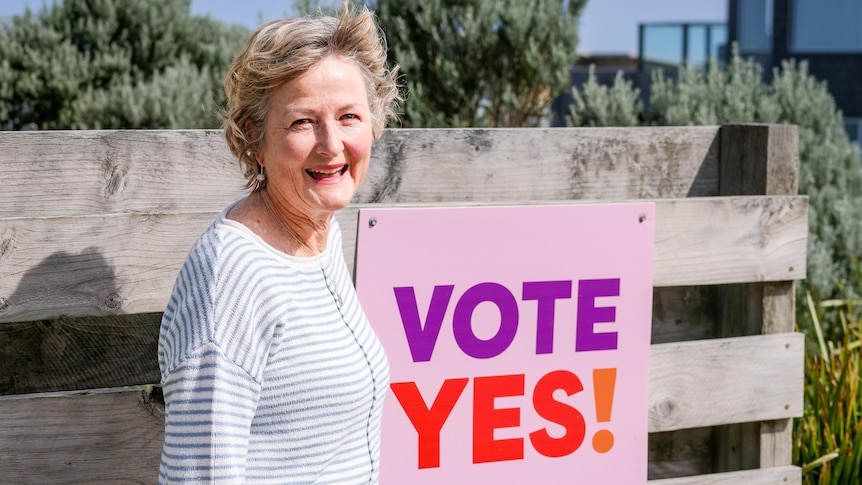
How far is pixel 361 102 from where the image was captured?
195cm

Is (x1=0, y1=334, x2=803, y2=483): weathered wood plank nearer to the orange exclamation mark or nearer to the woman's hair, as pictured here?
the woman's hair

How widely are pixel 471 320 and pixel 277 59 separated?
1.01 m

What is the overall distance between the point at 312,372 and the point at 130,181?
0.89m

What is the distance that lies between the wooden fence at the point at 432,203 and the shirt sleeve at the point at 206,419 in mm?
695

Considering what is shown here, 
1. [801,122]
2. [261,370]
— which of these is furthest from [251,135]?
[801,122]

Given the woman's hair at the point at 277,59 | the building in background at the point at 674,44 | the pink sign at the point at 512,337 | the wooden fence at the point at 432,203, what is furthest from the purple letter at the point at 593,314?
the building in background at the point at 674,44

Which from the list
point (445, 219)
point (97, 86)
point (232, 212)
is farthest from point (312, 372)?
point (97, 86)

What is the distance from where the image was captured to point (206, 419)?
64.1 inches

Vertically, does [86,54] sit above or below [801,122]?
above

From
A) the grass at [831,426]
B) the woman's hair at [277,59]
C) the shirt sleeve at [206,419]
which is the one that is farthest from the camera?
the grass at [831,426]

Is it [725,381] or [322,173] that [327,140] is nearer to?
[322,173]

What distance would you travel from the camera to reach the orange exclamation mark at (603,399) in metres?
2.77

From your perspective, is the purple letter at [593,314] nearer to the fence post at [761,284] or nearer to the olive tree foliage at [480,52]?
the fence post at [761,284]

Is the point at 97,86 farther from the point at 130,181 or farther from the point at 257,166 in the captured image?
the point at 257,166
